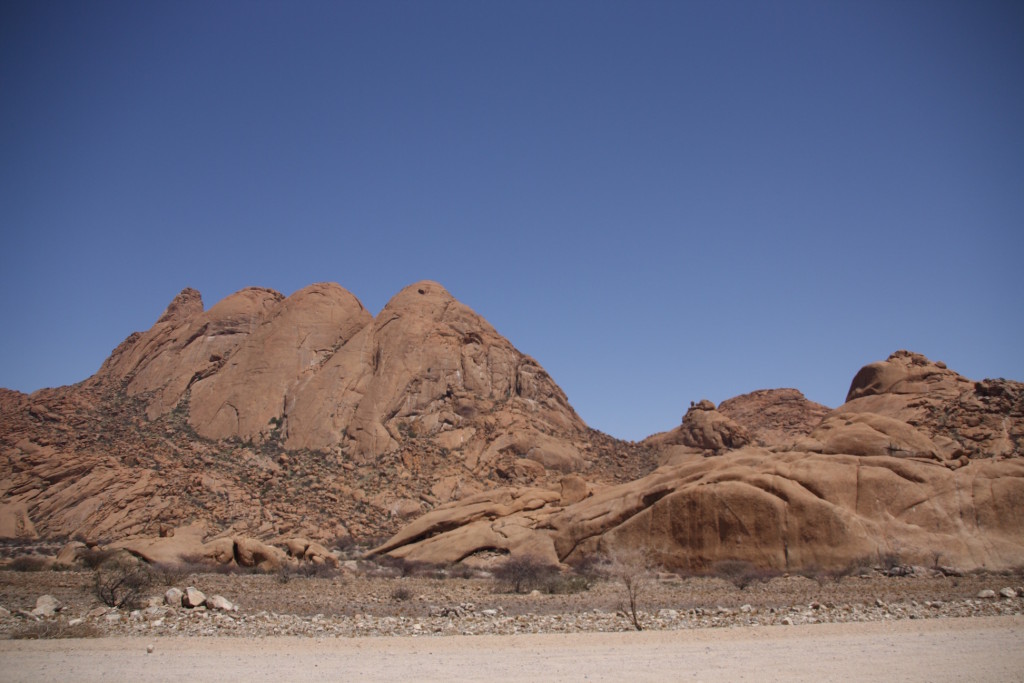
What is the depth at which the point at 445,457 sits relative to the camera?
53312 millimetres

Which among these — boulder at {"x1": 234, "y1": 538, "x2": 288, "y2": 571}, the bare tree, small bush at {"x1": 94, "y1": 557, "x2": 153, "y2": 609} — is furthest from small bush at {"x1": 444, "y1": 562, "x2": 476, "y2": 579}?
small bush at {"x1": 94, "y1": 557, "x2": 153, "y2": 609}

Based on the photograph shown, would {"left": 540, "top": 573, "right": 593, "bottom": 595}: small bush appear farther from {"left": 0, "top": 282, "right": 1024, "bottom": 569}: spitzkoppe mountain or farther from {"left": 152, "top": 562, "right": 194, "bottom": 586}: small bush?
{"left": 152, "top": 562, "right": 194, "bottom": 586}: small bush

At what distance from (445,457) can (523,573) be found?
27.6m

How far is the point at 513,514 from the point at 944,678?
27.4 metres

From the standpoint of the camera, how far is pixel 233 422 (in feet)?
190

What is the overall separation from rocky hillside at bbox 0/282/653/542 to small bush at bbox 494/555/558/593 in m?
16.7

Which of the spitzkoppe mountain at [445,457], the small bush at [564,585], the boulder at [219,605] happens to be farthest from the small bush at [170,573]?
the small bush at [564,585]

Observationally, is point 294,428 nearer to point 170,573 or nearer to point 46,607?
point 170,573

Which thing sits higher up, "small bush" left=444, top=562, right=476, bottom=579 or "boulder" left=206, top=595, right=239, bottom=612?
"boulder" left=206, top=595, right=239, bottom=612

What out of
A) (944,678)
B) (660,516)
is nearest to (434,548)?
Answer: (660,516)

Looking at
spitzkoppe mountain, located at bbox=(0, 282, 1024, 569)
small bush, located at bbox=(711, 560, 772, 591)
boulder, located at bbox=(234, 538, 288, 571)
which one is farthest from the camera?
boulder, located at bbox=(234, 538, 288, 571)

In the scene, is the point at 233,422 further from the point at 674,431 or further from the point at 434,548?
the point at 674,431

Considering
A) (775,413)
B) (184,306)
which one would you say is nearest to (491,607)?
(775,413)

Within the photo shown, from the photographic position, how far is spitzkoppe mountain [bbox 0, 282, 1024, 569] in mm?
27344
